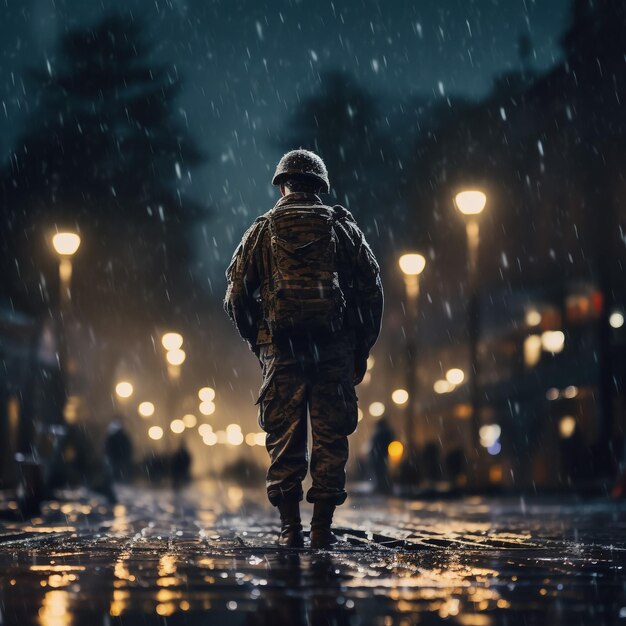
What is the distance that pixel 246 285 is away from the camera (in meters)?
5.63

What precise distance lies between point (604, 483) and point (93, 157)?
55.8 feet

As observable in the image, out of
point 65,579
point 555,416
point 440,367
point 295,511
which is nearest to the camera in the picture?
point 65,579

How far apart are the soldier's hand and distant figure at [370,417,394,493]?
1657 centimetres

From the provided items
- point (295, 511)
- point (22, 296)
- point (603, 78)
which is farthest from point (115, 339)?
point (295, 511)

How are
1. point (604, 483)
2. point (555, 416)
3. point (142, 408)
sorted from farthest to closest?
1. point (142, 408)
2. point (555, 416)
3. point (604, 483)

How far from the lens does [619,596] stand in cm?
313

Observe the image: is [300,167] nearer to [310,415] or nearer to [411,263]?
[310,415]

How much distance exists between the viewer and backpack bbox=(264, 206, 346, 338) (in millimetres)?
5328

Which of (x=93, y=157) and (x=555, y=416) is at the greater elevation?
(x=93, y=157)

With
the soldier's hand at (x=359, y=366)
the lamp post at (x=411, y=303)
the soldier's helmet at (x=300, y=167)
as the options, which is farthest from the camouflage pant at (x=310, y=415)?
the lamp post at (x=411, y=303)

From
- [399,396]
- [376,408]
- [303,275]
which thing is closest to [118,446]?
[303,275]

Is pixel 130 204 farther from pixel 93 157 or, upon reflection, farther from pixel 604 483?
pixel 604 483

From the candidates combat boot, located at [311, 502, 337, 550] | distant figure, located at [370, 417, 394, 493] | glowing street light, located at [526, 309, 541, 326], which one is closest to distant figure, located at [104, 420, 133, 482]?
distant figure, located at [370, 417, 394, 493]

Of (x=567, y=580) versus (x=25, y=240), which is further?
(x=25, y=240)
